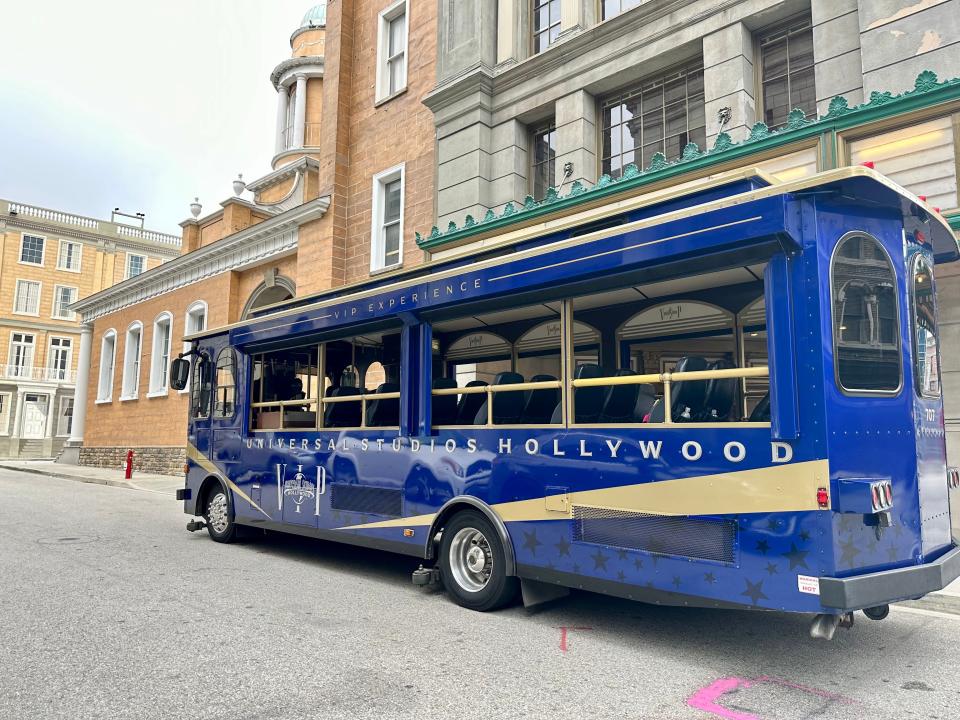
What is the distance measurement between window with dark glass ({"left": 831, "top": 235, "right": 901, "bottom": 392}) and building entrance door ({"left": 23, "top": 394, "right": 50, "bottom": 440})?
48268mm

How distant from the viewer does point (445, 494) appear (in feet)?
20.3

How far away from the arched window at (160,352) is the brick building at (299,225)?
0.16 ft

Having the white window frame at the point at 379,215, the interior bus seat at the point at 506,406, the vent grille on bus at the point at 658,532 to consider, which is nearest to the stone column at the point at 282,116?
the white window frame at the point at 379,215

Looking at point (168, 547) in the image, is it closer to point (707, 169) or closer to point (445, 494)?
point (445, 494)

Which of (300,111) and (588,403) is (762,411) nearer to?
(588,403)

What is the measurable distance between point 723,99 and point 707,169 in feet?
4.67

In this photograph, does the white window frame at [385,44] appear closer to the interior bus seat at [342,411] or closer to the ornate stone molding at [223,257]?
the ornate stone molding at [223,257]

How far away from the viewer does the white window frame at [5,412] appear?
42281 mm

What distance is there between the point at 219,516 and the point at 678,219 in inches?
288

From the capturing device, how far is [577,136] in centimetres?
1257

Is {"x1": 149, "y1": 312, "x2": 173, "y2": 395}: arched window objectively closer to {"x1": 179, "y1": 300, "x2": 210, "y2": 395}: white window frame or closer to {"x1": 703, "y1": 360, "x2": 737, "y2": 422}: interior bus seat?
{"x1": 179, "y1": 300, "x2": 210, "y2": 395}: white window frame

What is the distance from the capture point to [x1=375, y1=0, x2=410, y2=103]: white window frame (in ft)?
55.5

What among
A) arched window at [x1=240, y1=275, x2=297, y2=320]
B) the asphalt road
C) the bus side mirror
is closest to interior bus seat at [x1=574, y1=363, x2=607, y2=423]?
the asphalt road

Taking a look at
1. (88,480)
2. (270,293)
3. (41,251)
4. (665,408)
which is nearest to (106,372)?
(88,480)
